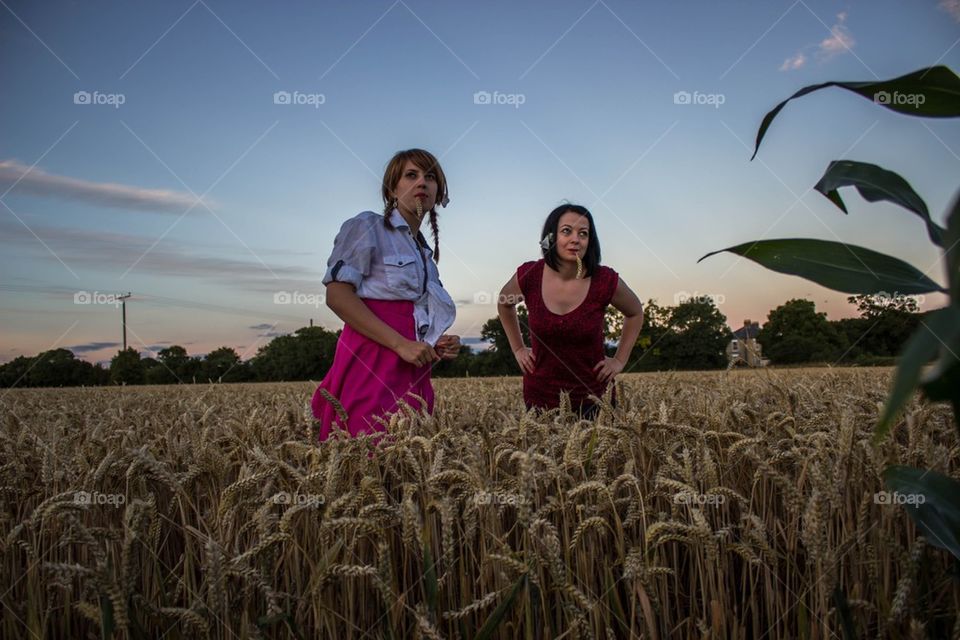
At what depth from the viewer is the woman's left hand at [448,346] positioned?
3.64 metres

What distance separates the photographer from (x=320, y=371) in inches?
1387

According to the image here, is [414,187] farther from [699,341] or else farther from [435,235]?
[699,341]

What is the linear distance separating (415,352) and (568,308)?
65.9 inches

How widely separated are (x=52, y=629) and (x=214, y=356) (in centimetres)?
3349

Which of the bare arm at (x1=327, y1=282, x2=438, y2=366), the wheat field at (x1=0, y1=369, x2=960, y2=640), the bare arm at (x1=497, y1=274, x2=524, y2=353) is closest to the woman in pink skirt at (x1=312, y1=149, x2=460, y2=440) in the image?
the bare arm at (x1=327, y1=282, x2=438, y2=366)

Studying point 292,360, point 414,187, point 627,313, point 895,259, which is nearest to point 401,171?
point 414,187

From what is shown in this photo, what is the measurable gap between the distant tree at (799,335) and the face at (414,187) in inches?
1781

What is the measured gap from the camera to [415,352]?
3420 millimetres

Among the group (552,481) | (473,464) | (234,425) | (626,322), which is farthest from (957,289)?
(626,322)

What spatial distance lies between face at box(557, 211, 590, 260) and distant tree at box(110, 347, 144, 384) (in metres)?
33.5

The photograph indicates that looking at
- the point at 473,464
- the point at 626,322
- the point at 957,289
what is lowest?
the point at 473,464

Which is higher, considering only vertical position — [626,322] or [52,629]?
[626,322]

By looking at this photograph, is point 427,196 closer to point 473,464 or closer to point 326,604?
point 473,464

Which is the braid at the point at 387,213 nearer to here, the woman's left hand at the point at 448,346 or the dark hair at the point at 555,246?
the woman's left hand at the point at 448,346
